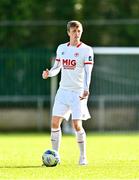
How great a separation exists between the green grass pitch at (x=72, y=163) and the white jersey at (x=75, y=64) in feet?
4.22

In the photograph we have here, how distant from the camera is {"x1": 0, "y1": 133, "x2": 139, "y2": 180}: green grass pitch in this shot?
38.1 ft

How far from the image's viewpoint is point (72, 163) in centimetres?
1357

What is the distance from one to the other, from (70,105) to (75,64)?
649mm

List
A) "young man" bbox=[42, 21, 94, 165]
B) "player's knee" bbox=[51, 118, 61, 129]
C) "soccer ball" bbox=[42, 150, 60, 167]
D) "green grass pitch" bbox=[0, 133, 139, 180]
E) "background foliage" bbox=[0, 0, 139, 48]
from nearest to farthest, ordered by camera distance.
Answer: "green grass pitch" bbox=[0, 133, 139, 180] < "soccer ball" bbox=[42, 150, 60, 167] < "young man" bbox=[42, 21, 94, 165] < "player's knee" bbox=[51, 118, 61, 129] < "background foliage" bbox=[0, 0, 139, 48]

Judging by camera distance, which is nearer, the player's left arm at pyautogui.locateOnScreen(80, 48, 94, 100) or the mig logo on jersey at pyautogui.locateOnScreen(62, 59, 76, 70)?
the player's left arm at pyautogui.locateOnScreen(80, 48, 94, 100)

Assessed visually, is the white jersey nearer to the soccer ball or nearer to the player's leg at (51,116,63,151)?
the player's leg at (51,116,63,151)

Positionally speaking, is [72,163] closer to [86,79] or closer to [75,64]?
[86,79]

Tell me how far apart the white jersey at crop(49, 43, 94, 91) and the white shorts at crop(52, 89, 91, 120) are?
0.34 feet

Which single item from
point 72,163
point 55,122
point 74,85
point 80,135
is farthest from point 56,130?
point 74,85

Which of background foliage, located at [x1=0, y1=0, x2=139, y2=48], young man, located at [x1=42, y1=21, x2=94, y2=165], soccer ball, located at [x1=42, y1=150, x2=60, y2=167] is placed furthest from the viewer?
background foliage, located at [x1=0, y1=0, x2=139, y2=48]

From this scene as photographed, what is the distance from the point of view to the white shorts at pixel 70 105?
13.2 m

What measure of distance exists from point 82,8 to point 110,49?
3.44 m

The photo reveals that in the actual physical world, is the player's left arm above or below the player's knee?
above

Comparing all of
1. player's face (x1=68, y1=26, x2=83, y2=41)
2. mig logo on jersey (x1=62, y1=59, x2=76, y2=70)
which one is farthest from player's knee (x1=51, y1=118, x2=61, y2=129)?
player's face (x1=68, y1=26, x2=83, y2=41)
